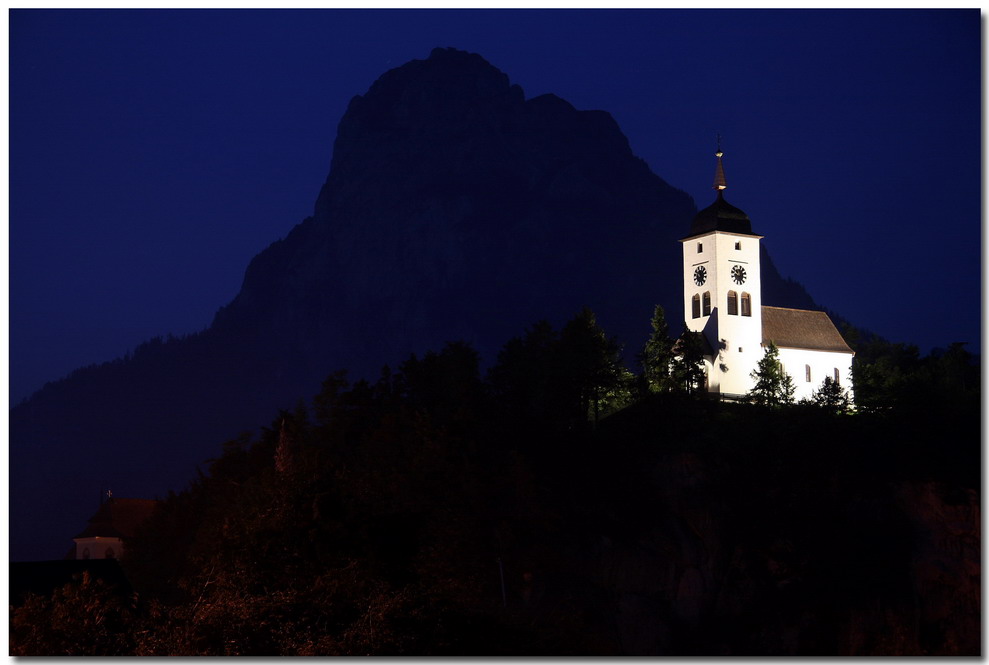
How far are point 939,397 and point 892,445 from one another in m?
5.14

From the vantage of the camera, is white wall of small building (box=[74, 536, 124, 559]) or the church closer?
the church

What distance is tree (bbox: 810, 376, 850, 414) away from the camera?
3268 inches

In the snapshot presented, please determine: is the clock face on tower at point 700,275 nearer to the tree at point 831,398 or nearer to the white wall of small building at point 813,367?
the white wall of small building at point 813,367

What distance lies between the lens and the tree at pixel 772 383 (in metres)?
84.8

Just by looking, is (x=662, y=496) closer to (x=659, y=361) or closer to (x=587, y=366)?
(x=587, y=366)

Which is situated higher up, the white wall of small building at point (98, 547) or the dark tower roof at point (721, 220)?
the dark tower roof at point (721, 220)

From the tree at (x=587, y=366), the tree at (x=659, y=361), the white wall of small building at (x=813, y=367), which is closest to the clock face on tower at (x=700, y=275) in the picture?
the tree at (x=659, y=361)

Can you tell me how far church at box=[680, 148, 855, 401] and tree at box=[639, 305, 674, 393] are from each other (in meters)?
2.83

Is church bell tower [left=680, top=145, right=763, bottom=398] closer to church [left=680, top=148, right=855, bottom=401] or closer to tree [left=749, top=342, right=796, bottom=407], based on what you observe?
church [left=680, top=148, right=855, bottom=401]

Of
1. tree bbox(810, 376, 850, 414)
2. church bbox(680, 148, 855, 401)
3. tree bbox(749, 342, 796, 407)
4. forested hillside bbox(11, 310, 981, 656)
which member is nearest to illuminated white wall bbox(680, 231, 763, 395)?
church bbox(680, 148, 855, 401)

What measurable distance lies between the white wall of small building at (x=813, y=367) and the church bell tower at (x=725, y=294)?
233 cm

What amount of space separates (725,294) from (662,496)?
19.5 m

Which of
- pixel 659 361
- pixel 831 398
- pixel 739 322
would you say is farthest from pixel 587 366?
pixel 831 398

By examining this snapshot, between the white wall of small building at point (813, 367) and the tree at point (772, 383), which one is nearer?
the tree at point (772, 383)
